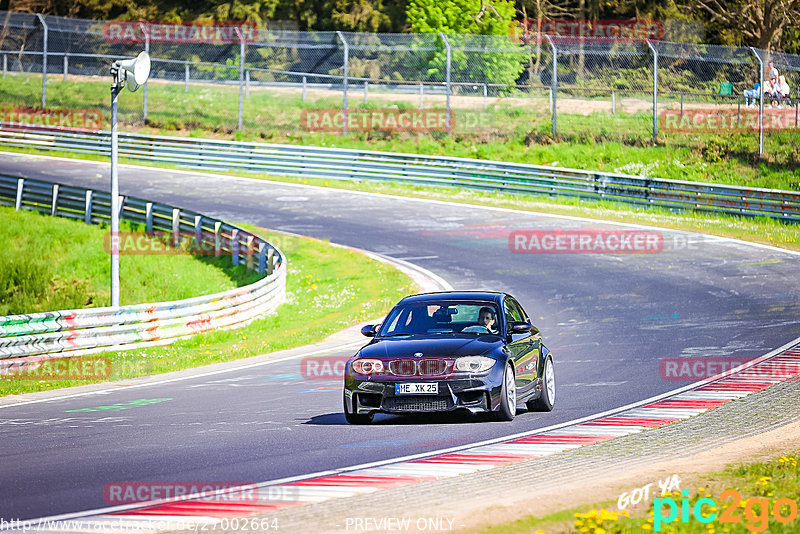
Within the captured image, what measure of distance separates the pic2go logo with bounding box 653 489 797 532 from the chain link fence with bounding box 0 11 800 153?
26.6 meters

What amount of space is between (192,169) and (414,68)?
9.85 m

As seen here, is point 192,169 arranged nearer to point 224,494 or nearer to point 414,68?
point 414,68

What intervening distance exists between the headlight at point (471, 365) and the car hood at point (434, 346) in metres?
0.05

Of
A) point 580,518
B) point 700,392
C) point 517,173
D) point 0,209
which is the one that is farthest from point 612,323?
point 0,209

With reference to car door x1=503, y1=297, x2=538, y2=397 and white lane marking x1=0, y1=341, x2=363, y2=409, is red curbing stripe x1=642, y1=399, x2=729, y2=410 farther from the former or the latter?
white lane marking x1=0, y1=341, x2=363, y2=409

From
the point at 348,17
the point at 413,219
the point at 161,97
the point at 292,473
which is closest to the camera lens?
the point at 292,473

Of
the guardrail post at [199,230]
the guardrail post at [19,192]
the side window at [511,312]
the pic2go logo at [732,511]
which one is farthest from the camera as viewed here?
the guardrail post at [19,192]

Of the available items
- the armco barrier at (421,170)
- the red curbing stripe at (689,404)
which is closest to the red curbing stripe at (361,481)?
the red curbing stripe at (689,404)

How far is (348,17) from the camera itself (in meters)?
68.4

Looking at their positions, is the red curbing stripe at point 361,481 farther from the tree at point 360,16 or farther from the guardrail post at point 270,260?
the tree at point 360,16

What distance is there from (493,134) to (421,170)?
4580mm

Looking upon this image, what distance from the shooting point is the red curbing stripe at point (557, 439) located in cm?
1045

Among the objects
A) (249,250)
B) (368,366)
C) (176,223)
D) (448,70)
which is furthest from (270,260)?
(368,366)

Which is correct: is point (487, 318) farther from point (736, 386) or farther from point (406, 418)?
point (736, 386)
